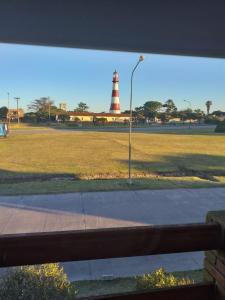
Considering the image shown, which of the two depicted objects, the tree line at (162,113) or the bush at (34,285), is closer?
the bush at (34,285)

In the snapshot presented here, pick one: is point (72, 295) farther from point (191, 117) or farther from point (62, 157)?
point (191, 117)

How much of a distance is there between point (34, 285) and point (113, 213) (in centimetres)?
579

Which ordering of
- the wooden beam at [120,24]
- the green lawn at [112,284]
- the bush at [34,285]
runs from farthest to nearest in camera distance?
the green lawn at [112,284] → the wooden beam at [120,24] → the bush at [34,285]

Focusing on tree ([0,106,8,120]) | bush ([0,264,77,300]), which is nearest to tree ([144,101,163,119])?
tree ([0,106,8,120])

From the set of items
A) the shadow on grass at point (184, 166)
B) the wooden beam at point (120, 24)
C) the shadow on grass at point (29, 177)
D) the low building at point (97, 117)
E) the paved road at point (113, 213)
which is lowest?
the shadow on grass at point (29, 177)

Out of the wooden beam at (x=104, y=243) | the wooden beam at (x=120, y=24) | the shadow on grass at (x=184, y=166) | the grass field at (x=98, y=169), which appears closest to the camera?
the wooden beam at (x=104, y=243)

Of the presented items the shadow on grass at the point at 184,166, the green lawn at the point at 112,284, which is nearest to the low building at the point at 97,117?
the shadow on grass at the point at 184,166

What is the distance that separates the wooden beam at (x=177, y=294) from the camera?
1324 millimetres

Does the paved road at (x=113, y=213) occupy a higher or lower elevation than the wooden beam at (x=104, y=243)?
lower

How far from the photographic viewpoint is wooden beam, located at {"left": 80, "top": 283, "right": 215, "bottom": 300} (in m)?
1.32

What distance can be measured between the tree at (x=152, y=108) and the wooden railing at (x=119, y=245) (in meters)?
76.5

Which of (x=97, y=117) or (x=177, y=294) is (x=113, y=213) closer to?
(x=177, y=294)

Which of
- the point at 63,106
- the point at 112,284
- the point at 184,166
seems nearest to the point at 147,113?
the point at 63,106

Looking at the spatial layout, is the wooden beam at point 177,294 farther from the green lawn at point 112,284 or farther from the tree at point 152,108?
the tree at point 152,108
